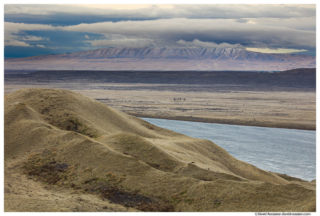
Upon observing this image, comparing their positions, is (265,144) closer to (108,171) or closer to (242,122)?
(242,122)

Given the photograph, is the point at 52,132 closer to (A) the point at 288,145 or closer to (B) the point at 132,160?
(B) the point at 132,160

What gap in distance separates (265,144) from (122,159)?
24814 millimetres

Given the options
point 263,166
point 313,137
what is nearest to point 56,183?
point 263,166

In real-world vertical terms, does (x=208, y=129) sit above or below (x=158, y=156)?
below

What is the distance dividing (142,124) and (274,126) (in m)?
24.8

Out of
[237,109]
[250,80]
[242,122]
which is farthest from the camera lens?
[250,80]

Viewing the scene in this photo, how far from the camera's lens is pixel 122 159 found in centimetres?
1498

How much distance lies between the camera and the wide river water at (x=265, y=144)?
27922mm

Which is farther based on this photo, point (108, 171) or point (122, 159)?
point (122, 159)

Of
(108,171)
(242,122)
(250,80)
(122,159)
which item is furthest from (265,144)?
(250,80)

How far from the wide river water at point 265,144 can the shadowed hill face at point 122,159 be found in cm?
627

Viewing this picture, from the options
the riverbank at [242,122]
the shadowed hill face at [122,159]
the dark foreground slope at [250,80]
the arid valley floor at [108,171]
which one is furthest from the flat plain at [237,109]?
the shadowed hill face at [122,159]

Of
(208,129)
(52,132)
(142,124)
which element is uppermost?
(52,132)

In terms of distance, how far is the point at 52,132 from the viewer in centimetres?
1928
